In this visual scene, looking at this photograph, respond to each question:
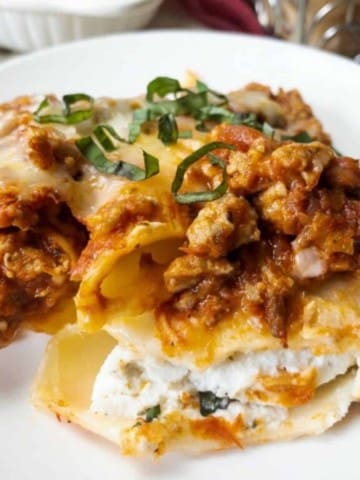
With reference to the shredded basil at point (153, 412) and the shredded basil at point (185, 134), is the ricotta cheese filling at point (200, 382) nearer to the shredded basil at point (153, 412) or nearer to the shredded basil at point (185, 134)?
the shredded basil at point (153, 412)

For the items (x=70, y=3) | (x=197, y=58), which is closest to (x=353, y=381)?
(x=197, y=58)

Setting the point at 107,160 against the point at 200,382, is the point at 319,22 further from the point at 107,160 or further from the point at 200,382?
the point at 200,382

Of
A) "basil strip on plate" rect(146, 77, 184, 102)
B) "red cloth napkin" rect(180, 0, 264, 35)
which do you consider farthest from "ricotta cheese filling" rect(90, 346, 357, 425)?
"red cloth napkin" rect(180, 0, 264, 35)

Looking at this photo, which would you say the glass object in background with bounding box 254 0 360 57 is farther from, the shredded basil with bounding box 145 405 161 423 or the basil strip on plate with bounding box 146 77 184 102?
the shredded basil with bounding box 145 405 161 423

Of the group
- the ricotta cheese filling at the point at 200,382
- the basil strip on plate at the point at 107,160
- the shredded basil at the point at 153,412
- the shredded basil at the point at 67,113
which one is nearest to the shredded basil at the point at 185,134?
the basil strip on plate at the point at 107,160

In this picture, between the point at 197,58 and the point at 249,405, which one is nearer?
the point at 249,405

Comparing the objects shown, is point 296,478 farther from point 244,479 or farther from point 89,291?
point 89,291

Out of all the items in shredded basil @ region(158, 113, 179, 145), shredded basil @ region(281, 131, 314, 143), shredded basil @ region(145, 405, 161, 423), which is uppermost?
shredded basil @ region(158, 113, 179, 145)
